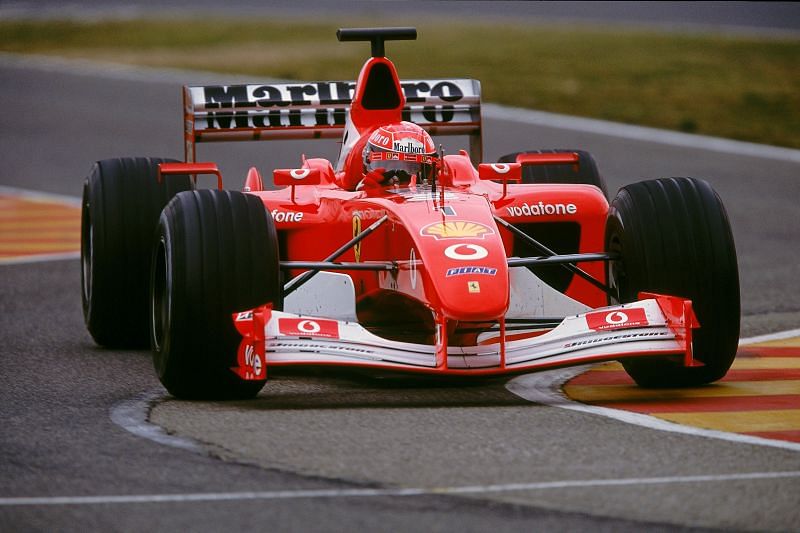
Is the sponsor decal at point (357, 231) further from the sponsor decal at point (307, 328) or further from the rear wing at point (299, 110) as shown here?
the rear wing at point (299, 110)

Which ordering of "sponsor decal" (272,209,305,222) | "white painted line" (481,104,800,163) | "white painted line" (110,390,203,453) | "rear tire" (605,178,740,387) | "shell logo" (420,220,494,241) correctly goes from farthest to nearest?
"white painted line" (481,104,800,163) → "sponsor decal" (272,209,305,222) → "rear tire" (605,178,740,387) → "shell logo" (420,220,494,241) → "white painted line" (110,390,203,453)

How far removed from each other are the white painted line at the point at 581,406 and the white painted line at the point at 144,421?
5.95 feet

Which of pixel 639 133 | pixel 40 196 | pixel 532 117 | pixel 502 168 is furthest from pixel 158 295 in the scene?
pixel 532 117

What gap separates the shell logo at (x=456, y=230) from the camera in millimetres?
7941

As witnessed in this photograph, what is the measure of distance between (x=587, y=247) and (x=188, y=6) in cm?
3340

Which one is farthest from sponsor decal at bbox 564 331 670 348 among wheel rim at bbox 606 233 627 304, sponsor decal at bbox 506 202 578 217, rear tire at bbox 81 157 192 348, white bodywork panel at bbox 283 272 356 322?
rear tire at bbox 81 157 192 348

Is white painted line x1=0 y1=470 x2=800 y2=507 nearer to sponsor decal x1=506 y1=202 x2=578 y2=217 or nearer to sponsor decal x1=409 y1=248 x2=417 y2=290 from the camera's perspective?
sponsor decal x1=409 y1=248 x2=417 y2=290

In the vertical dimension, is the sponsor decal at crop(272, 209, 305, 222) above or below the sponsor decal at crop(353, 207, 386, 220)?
below

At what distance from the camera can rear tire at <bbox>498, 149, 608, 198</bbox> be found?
10781mm

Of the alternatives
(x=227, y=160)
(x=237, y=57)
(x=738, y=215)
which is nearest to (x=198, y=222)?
(x=738, y=215)

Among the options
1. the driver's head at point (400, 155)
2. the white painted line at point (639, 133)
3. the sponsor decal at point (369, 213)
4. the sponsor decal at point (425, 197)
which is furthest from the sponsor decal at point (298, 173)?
the white painted line at point (639, 133)

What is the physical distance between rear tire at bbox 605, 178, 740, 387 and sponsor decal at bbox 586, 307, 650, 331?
263 mm

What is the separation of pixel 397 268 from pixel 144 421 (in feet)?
5.12

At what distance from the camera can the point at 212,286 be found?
306 inches
